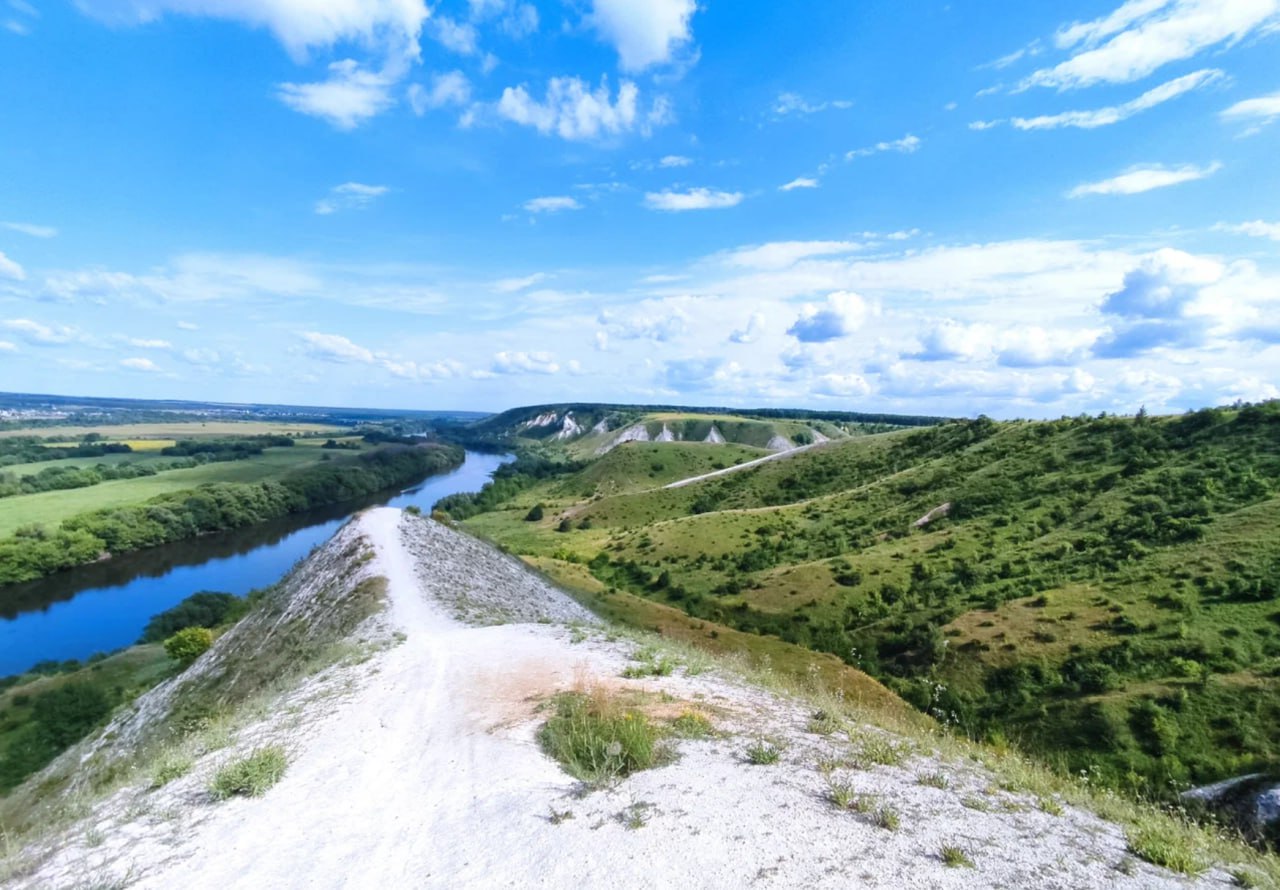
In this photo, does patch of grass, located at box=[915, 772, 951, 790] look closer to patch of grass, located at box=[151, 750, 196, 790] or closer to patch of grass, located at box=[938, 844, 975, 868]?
patch of grass, located at box=[938, 844, 975, 868]

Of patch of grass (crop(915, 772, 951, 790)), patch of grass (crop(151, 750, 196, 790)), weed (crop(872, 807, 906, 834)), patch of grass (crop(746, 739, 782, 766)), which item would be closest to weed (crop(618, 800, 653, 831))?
patch of grass (crop(746, 739, 782, 766))

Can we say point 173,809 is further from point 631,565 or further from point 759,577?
point 631,565

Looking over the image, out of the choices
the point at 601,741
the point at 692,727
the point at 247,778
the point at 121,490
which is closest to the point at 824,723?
the point at 692,727

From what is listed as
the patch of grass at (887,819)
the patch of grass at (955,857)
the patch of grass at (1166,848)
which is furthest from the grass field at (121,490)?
the patch of grass at (1166,848)

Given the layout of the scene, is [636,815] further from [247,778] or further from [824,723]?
[247,778]

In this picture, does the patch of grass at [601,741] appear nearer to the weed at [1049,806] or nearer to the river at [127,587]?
the weed at [1049,806]
